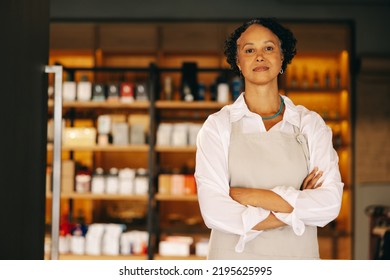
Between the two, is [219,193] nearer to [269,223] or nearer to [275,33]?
[269,223]

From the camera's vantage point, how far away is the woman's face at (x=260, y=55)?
75.0 inches

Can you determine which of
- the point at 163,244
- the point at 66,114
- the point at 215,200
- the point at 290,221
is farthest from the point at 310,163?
the point at 66,114

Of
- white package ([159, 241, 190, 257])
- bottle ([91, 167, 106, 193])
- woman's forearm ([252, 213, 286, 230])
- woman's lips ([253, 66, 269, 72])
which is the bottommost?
white package ([159, 241, 190, 257])

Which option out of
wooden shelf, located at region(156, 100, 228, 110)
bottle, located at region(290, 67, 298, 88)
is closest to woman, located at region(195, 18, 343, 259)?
wooden shelf, located at region(156, 100, 228, 110)

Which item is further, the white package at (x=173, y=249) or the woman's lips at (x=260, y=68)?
the white package at (x=173, y=249)

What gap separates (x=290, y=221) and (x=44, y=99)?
95 centimetres

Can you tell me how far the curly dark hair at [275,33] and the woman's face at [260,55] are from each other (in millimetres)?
16

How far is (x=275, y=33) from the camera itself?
1944 mm

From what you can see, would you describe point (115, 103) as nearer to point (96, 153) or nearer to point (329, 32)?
point (96, 153)

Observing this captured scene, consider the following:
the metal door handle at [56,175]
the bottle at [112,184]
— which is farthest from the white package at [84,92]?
the metal door handle at [56,175]

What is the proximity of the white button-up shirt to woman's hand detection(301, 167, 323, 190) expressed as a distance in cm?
2

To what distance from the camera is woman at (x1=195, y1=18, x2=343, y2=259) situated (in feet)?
5.98

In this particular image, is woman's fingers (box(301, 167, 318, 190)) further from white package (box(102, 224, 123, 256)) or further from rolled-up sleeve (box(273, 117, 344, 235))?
white package (box(102, 224, 123, 256))

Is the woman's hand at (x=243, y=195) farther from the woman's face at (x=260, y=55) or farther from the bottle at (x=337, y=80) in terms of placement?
the bottle at (x=337, y=80)
